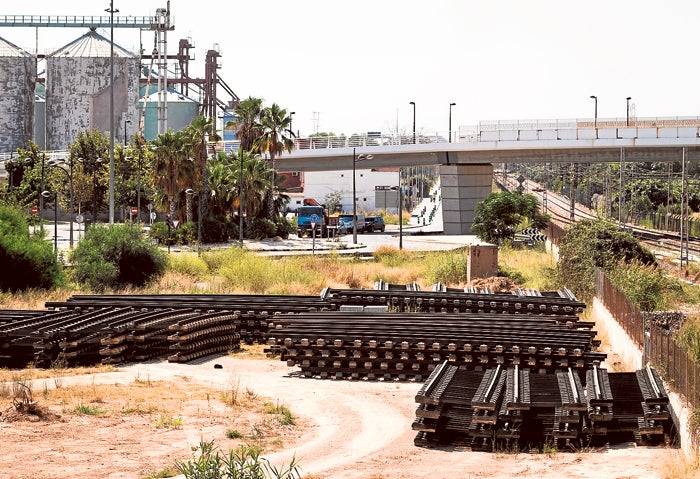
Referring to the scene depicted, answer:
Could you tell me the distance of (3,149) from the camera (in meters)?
130

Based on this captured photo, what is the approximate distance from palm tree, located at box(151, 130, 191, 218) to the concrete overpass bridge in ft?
57.5

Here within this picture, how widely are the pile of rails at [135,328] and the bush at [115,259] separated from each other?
403 inches

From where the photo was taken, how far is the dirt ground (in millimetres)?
16750

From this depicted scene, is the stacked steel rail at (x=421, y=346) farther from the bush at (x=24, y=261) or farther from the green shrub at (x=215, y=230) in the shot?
the green shrub at (x=215, y=230)

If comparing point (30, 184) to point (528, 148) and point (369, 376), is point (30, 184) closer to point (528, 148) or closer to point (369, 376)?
point (528, 148)

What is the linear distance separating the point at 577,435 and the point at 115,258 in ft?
98.9

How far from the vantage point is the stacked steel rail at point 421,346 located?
24812 mm

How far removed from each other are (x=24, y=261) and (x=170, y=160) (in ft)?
104

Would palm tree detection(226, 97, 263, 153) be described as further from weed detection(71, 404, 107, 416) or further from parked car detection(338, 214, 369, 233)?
weed detection(71, 404, 107, 416)

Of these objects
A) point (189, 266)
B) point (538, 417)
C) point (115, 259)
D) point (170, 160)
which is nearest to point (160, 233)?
point (170, 160)

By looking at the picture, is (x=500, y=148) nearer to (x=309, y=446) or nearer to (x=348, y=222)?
(x=348, y=222)

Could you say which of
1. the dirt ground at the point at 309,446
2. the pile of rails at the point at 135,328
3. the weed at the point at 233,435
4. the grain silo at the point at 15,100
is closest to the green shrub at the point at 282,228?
the pile of rails at the point at 135,328

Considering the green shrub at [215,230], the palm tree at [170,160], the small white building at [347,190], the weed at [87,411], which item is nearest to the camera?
the weed at [87,411]

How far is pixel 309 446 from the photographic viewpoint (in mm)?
18875
